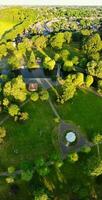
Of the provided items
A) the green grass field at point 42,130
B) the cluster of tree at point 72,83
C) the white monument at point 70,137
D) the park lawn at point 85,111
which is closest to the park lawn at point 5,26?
the cluster of tree at point 72,83

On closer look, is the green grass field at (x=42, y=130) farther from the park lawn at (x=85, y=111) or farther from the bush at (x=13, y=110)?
the bush at (x=13, y=110)

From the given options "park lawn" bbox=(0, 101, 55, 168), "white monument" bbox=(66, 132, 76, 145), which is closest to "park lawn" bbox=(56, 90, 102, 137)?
"white monument" bbox=(66, 132, 76, 145)

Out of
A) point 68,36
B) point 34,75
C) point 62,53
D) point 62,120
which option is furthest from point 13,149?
point 68,36

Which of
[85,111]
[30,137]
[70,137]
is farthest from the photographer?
[85,111]

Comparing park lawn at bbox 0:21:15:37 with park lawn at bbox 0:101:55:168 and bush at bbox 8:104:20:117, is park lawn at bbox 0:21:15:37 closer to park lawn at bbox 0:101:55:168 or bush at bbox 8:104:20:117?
park lawn at bbox 0:101:55:168

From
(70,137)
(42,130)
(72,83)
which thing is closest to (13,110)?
(42,130)

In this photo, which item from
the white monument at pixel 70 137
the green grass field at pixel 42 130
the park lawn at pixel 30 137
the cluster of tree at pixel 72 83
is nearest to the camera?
the green grass field at pixel 42 130

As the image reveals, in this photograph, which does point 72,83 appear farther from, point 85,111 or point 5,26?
point 5,26
